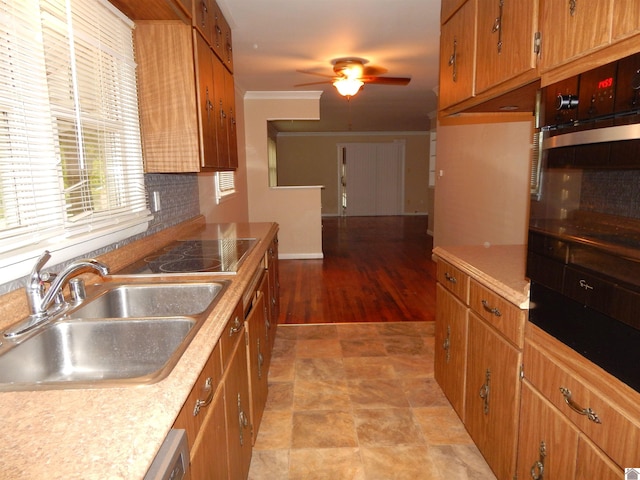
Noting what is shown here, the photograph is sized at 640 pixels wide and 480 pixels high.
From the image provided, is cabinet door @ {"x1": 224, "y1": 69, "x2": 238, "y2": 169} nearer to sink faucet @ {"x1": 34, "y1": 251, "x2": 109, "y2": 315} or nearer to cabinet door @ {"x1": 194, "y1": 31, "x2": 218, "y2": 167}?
cabinet door @ {"x1": 194, "y1": 31, "x2": 218, "y2": 167}

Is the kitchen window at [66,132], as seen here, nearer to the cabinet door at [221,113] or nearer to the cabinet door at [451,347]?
the cabinet door at [221,113]

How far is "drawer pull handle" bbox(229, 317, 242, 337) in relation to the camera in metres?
1.44

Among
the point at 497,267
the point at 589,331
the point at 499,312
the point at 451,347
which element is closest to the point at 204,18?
the point at 497,267

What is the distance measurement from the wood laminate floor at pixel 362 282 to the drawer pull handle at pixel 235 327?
6.93ft

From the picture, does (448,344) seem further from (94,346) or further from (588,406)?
(94,346)

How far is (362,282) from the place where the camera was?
4910mm

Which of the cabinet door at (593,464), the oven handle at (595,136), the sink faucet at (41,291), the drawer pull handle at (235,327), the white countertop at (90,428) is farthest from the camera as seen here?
the drawer pull handle at (235,327)

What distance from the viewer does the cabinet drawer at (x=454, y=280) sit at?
6.38 feet

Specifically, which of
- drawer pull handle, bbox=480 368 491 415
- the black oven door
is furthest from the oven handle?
drawer pull handle, bbox=480 368 491 415

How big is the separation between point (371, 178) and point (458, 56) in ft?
30.9

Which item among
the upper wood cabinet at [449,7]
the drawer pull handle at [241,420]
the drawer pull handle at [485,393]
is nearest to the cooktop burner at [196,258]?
the drawer pull handle at [241,420]

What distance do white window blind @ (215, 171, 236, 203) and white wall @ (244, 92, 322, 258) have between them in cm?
104

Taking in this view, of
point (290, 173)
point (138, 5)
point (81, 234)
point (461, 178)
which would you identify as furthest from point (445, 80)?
point (290, 173)

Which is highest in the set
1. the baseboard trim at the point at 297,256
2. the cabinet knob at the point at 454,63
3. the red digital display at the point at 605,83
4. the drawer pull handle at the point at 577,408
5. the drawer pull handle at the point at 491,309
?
the cabinet knob at the point at 454,63
